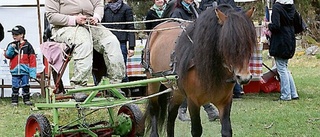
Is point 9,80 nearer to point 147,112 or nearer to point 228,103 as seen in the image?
point 147,112

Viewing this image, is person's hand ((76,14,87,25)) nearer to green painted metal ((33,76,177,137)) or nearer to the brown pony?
green painted metal ((33,76,177,137))

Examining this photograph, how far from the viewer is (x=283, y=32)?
1049 cm

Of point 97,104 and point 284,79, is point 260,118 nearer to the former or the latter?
point 284,79

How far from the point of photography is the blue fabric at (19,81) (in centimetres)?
1085

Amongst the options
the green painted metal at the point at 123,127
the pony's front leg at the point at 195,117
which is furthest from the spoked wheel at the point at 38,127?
the pony's front leg at the point at 195,117

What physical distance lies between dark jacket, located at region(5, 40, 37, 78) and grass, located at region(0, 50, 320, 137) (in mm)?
634

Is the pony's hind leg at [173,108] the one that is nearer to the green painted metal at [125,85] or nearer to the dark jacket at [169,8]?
the green painted metal at [125,85]

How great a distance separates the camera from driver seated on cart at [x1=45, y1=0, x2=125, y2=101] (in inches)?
250

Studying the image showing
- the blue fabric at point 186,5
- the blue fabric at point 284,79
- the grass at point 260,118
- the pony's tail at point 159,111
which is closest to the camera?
the pony's tail at point 159,111

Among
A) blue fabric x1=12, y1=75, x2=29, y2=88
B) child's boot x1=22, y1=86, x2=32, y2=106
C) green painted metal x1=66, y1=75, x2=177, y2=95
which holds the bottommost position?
child's boot x1=22, y1=86, x2=32, y2=106

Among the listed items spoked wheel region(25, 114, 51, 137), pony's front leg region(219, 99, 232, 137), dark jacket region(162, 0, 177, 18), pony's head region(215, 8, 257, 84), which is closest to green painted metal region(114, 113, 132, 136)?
spoked wheel region(25, 114, 51, 137)

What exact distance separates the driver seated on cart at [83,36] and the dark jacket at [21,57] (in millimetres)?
4109

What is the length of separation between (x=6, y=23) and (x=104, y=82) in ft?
19.4

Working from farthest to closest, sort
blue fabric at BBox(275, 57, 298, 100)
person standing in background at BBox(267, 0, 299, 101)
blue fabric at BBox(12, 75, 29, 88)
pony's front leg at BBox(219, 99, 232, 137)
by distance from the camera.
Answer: blue fabric at BBox(12, 75, 29, 88), blue fabric at BBox(275, 57, 298, 100), person standing in background at BBox(267, 0, 299, 101), pony's front leg at BBox(219, 99, 232, 137)
